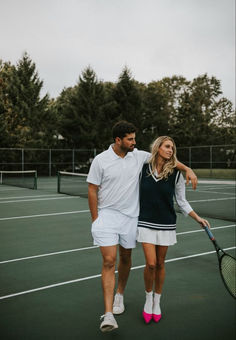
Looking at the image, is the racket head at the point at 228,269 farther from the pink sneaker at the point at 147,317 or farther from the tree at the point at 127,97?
the tree at the point at 127,97

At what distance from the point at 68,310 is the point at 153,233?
1283mm

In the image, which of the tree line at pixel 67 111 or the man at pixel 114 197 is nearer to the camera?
the man at pixel 114 197

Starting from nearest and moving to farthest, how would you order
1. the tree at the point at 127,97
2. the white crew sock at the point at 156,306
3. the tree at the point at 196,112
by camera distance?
the white crew sock at the point at 156,306 → the tree at the point at 127,97 → the tree at the point at 196,112

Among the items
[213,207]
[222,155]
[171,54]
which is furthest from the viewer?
[171,54]

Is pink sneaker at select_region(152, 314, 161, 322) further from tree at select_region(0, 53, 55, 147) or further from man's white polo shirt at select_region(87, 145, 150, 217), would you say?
tree at select_region(0, 53, 55, 147)

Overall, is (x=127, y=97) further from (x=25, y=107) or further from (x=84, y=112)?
(x=25, y=107)

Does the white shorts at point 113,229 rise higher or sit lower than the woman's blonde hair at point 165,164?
lower

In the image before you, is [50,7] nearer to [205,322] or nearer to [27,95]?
[205,322]

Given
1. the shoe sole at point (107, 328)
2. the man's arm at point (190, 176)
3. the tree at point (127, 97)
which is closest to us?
the shoe sole at point (107, 328)

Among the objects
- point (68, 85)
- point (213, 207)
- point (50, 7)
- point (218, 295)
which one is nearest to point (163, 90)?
point (68, 85)

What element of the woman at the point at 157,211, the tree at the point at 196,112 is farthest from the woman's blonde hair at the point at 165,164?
the tree at the point at 196,112

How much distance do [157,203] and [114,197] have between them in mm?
408

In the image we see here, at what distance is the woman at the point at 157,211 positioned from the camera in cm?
359

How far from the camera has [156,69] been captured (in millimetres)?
54250
